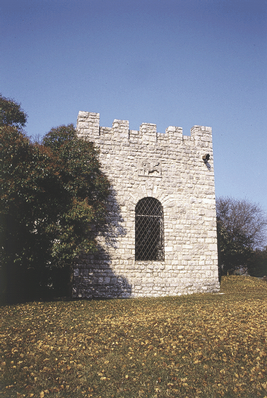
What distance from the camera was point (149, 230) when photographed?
423 inches

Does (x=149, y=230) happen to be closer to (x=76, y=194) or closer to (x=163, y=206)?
(x=163, y=206)

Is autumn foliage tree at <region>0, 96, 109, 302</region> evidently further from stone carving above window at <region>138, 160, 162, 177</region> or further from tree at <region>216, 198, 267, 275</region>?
tree at <region>216, 198, 267, 275</region>

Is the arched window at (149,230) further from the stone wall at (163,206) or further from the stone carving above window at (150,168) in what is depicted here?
the stone carving above window at (150,168)

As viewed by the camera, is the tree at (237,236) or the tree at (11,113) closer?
the tree at (11,113)

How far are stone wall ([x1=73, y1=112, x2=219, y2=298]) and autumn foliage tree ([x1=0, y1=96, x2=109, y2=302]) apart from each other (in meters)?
0.84

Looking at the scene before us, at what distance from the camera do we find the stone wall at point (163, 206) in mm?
10094

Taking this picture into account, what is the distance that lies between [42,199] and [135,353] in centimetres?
521

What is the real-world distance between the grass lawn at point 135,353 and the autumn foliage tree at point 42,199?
1.89 m

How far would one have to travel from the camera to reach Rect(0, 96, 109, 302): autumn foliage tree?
303 inches

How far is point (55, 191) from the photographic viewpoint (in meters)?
8.73

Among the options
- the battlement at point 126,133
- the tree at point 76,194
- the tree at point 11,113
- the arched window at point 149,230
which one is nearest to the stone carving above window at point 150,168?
the battlement at point 126,133

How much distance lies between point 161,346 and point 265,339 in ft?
5.66

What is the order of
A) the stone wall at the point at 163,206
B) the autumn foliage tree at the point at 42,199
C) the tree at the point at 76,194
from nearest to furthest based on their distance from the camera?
1. the autumn foliage tree at the point at 42,199
2. the tree at the point at 76,194
3. the stone wall at the point at 163,206

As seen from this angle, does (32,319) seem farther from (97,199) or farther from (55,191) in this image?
(97,199)
